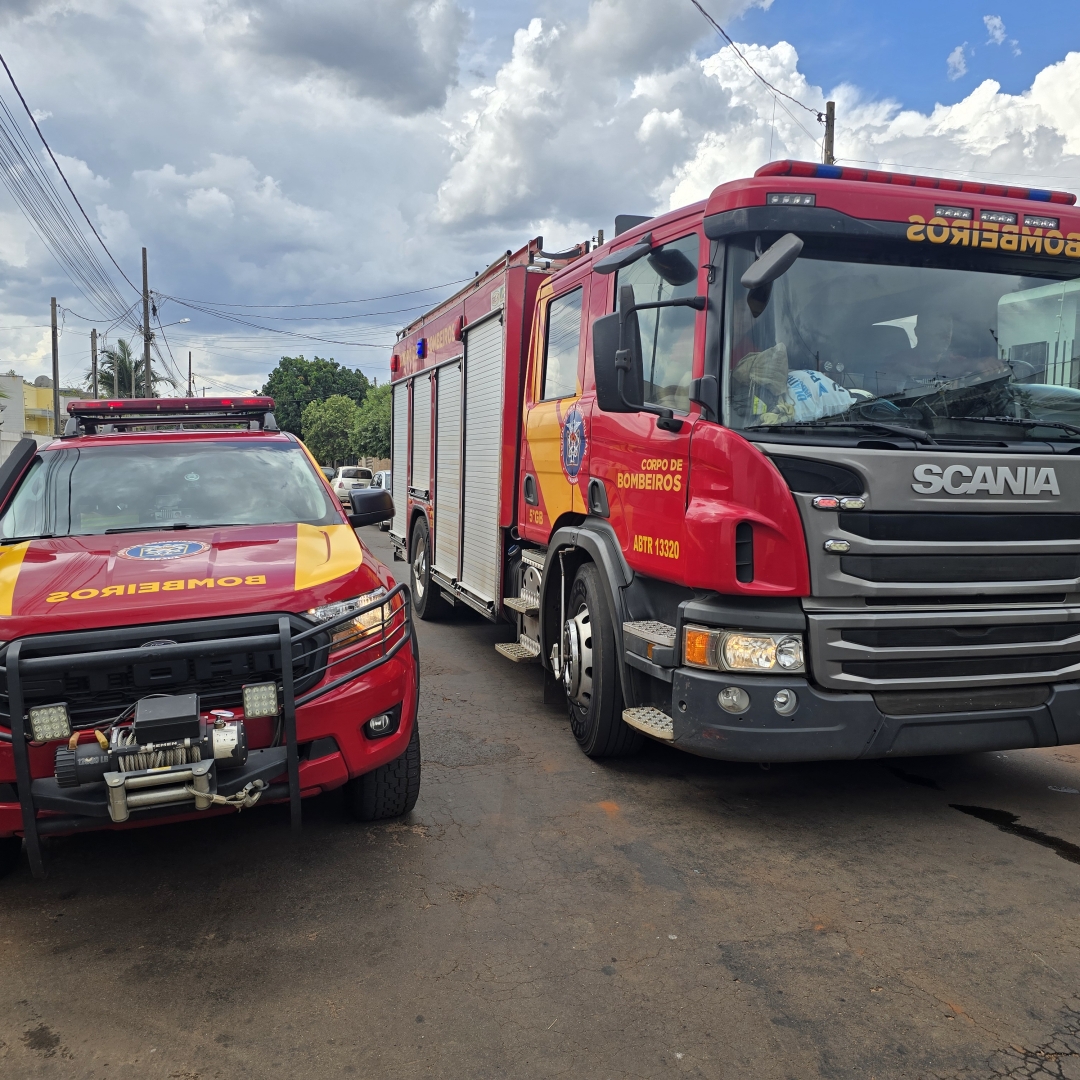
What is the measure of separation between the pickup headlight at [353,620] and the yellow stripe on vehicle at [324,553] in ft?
0.37

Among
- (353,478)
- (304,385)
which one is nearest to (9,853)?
(353,478)

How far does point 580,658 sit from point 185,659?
2.49 metres

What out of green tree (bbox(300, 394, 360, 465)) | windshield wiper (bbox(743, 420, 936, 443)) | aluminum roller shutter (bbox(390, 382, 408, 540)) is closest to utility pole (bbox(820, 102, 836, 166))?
aluminum roller shutter (bbox(390, 382, 408, 540))

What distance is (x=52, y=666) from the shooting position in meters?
3.13

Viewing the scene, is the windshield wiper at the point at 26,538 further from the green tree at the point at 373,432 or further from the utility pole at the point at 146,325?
the green tree at the point at 373,432

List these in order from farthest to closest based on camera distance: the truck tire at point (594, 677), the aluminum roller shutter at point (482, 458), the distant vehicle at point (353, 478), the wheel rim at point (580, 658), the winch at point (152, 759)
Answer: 1. the distant vehicle at point (353, 478)
2. the aluminum roller shutter at point (482, 458)
3. the wheel rim at point (580, 658)
4. the truck tire at point (594, 677)
5. the winch at point (152, 759)

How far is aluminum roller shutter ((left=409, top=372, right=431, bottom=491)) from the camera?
934 centimetres

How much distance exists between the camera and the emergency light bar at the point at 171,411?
633cm

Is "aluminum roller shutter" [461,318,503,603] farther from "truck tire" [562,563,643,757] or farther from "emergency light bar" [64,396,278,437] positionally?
"truck tire" [562,563,643,757]

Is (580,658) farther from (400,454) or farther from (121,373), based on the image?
(121,373)

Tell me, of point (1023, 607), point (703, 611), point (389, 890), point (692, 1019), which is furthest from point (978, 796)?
point (389, 890)

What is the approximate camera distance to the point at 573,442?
18.0ft

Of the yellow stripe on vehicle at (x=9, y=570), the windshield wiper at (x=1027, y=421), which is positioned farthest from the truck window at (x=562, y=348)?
the yellow stripe on vehicle at (x=9, y=570)

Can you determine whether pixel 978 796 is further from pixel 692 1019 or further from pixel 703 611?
pixel 692 1019
